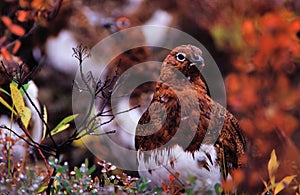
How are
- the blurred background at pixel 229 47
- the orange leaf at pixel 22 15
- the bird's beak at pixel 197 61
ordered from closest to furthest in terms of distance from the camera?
the bird's beak at pixel 197 61
the blurred background at pixel 229 47
the orange leaf at pixel 22 15

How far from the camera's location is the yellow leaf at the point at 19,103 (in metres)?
1.52

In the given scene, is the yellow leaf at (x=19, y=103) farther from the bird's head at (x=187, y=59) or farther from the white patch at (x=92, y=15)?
the white patch at (x=92, y=15)

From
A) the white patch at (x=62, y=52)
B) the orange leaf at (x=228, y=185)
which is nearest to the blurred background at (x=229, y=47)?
the white patch at (x=62, y=52)

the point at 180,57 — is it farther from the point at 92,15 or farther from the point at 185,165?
the point at 92,15

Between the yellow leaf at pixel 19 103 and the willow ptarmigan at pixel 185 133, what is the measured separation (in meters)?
0.32

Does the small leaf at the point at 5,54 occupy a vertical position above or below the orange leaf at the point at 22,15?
below

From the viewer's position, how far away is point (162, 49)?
2.56 meters

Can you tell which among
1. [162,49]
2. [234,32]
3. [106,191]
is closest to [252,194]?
[234,32]

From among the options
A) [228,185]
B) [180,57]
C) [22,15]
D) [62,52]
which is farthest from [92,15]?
[228,185]

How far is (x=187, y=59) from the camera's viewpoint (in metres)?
1.65

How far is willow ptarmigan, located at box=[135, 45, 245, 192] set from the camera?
154 cm

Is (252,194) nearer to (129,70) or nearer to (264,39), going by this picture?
(264,39)

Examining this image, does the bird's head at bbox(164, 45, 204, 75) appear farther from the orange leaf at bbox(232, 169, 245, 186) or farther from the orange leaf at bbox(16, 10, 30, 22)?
the orange leaf at bbox(16, 10, 30, 22)

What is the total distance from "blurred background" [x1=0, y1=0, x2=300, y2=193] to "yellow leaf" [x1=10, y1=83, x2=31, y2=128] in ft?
1.44
